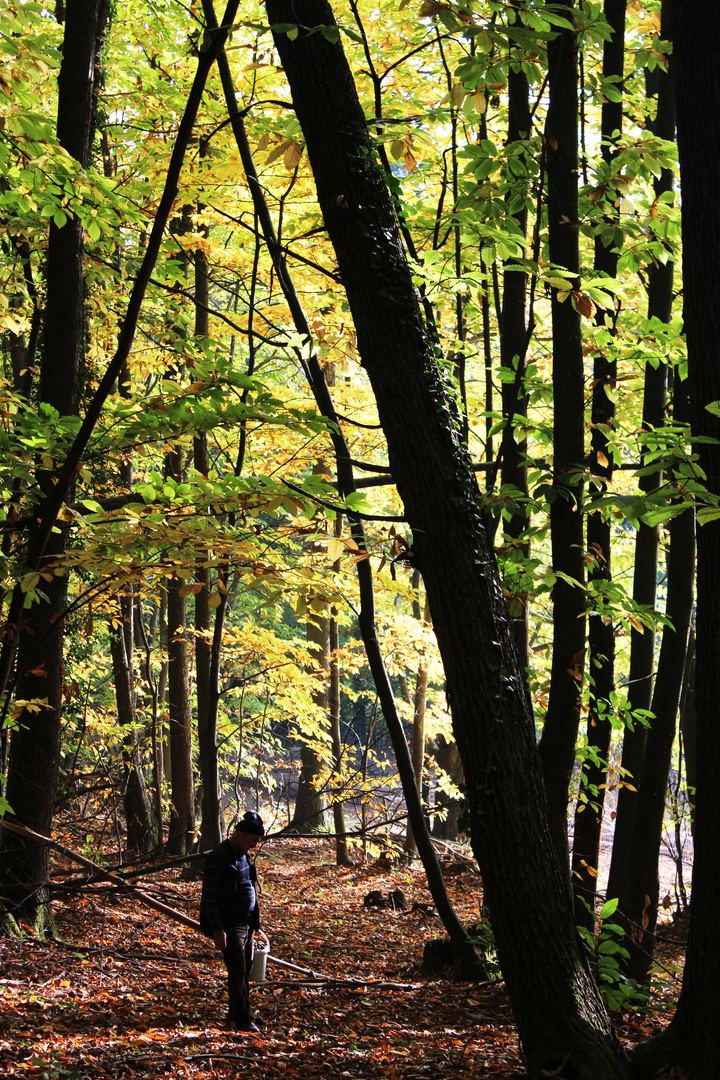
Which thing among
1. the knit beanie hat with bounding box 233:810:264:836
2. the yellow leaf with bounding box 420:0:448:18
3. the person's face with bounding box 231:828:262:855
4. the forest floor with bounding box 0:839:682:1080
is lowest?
the forest floor with bounding box 0:839:682:1080

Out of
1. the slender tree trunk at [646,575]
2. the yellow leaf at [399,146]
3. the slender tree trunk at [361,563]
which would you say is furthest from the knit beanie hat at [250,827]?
the yellow leaf at [399,146]

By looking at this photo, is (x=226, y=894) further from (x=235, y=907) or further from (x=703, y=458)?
(x=703, y=458)

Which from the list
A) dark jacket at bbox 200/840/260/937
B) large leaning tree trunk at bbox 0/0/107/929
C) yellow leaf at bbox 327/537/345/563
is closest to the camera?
yellow leaf at bbox 327/537/345/563

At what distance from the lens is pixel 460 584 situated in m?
2.97

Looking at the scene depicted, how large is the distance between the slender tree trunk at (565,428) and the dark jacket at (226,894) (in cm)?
223

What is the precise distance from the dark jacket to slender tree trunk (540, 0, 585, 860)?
2227 mm

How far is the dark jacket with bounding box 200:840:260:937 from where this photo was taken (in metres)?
5.07

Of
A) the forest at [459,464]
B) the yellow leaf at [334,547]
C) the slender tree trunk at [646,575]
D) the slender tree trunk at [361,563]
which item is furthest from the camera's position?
the slender tree trunk at [646,575]

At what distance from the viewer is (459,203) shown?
13.9 feet

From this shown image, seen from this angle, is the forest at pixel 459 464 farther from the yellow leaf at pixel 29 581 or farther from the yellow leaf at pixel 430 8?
→ the yellow leaf at pixel 430 8

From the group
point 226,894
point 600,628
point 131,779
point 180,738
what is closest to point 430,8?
point 600,628

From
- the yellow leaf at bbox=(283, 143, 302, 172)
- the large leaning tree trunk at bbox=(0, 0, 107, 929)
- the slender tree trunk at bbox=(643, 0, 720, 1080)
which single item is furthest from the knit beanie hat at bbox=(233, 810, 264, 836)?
the yellow leaf at bbox=(283, 143, 302, 172)

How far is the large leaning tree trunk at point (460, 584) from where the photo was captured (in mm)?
2750

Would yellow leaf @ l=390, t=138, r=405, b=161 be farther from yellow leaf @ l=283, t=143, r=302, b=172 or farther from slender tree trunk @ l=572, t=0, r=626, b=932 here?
slender tree trunk @ l=572, t=0, r=626, b=932
